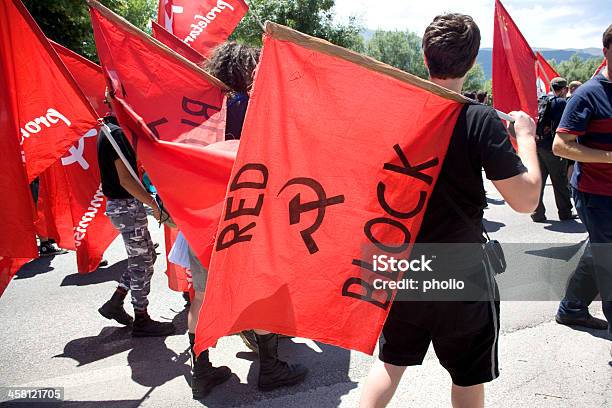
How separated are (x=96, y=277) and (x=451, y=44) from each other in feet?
15.5

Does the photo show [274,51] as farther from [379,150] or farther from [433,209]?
[433,209]

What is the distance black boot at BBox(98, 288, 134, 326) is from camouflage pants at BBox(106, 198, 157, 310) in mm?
224

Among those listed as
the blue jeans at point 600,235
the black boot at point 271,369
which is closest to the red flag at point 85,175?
the black boot at point 271,369

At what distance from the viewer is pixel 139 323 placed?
3.93 meters

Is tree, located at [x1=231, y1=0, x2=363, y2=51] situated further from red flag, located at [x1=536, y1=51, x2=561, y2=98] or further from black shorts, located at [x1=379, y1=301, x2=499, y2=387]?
black shorts, located at [x1=379, y1=301, x2=499, y2=387]

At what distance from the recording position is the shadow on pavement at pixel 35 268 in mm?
5578

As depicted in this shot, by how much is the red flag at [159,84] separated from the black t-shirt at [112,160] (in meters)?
0.68

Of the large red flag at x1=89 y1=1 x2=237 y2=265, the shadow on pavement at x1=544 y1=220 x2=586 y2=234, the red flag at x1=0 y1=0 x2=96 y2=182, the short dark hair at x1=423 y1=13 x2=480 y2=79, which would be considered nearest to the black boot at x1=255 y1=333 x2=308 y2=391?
the large red flag at x1=89 y1=1 x2=237 y2=265

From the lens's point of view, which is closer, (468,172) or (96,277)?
(468,172)

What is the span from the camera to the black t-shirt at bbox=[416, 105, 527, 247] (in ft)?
5.78

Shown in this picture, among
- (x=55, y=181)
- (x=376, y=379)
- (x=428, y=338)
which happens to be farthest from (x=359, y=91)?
(x=55, y=181)

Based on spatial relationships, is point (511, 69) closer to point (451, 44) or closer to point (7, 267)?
point (451, 44)

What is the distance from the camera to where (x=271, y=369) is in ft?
10.2

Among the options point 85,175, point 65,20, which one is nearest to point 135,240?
point 85,175
